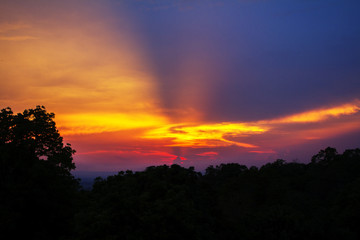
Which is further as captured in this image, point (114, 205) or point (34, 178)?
point (34, 178)

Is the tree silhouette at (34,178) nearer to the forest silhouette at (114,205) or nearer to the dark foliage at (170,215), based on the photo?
the forest silhouette at (114,205)

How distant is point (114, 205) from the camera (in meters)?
14.2

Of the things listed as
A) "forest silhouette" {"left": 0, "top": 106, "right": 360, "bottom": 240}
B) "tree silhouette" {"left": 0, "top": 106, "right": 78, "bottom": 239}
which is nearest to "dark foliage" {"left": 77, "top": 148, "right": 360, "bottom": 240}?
"forest silhouette" {"left": 0, "top": 106, "right": 360, "bottom": 240}

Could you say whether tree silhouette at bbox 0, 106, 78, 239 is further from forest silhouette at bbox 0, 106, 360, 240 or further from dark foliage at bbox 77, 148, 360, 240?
dark foliage at bbox 77, 148, 360, 240

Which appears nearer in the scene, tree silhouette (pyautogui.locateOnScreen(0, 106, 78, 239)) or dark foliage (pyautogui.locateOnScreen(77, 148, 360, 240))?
dark foliage (pyautogui.locateOnScreen(77, 148, 360, 240))

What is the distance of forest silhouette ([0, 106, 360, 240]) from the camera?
13.8 metres

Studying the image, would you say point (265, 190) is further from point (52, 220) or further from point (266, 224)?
point (52, 220)

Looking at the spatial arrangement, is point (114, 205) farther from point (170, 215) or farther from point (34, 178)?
point (34, 178)

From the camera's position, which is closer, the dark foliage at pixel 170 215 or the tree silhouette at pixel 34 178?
the dark foliage at pixel 170 215

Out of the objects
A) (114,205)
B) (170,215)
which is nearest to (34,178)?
(114,205)

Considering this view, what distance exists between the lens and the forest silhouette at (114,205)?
13820 millimetres

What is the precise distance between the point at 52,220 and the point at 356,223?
30296 mm

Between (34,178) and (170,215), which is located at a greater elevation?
(34,178)

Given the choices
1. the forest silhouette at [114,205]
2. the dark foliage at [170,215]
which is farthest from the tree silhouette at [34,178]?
the dark foliage at [170,215]
